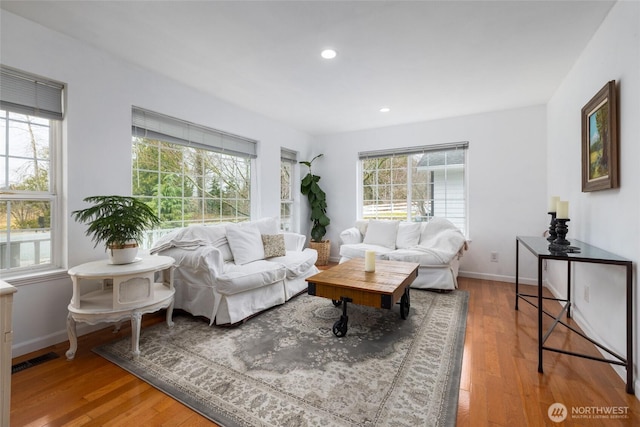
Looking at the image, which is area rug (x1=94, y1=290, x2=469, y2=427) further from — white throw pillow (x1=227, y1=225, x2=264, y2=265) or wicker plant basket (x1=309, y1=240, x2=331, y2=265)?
wicker plant basket (x1=309, y1=240, x2=331, y2=265)

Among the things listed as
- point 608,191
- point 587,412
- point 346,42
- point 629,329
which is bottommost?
point 587,412

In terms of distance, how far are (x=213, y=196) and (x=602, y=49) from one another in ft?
13.0

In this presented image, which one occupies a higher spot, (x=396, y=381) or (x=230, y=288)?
(x=230, y=288)

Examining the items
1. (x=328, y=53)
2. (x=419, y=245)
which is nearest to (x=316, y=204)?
(x=419, y=245)

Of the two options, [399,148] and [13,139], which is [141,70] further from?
[399,148]

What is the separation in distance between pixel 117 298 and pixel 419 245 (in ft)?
11.4

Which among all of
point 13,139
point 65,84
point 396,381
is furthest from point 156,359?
point 65,84

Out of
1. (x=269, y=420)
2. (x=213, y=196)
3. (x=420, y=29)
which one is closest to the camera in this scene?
(x=269, y=420)

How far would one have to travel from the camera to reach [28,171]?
87.6 inches

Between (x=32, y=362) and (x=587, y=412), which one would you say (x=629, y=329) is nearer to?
(x=587, y=412)

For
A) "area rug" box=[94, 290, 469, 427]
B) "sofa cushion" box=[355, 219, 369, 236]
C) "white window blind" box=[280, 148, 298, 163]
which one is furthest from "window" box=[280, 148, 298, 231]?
"area rug" box=[94, 290, 469, 427]

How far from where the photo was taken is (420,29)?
84.7 inches

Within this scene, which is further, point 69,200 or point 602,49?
point 69,200

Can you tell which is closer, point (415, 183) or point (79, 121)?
point (79, 121)
